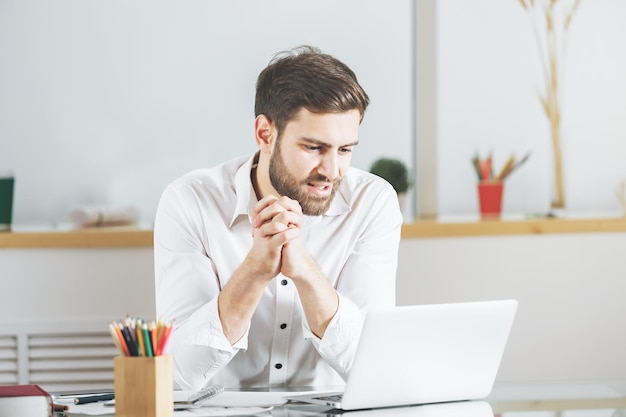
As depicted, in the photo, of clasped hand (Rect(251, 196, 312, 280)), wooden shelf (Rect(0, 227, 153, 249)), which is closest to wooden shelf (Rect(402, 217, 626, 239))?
wooden shelf (Rect(0, 227, 153, 249))

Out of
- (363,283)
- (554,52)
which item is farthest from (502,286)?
(363,283)

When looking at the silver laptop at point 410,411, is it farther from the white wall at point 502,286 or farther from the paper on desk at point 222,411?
the white wall at point 502,286

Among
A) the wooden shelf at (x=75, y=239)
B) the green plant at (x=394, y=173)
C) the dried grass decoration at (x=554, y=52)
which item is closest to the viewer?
the wooden shelf at (x=75, y=239)

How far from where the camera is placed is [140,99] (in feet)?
10.5

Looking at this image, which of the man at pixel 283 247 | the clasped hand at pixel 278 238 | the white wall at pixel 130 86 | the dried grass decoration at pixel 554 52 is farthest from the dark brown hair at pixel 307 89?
the dried grass decoration at pixel 554 52

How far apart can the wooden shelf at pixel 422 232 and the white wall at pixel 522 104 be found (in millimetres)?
292

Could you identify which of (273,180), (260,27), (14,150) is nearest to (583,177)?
(260,27)

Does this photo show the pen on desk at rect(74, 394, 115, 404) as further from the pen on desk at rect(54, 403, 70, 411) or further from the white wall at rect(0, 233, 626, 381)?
the white wall at rect(0, 233, 626, 381)

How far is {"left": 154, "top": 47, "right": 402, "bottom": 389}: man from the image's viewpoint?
6.37ft

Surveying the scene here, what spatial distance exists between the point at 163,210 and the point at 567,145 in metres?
1.67

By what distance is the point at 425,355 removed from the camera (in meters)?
1.59

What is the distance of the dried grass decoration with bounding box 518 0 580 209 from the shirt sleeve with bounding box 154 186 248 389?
1534mm

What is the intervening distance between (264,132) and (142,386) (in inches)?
36.3

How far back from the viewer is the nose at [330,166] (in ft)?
6.82
